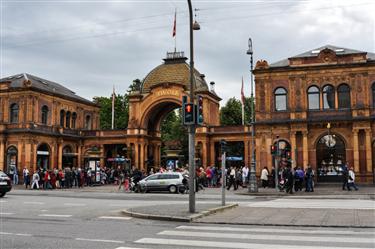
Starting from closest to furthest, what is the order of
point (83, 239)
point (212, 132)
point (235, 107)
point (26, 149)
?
point (83, 239) → point (26, 149) → point (212, 132) → point (235, 107)

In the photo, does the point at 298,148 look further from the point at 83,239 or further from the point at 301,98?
Result: the point at 83,239

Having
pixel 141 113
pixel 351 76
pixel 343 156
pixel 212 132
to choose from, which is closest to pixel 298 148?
pixel 343 156

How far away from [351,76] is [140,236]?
1267 inches

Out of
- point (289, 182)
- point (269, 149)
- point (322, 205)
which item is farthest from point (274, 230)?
point (269, 149)

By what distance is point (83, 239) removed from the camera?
10227 mm

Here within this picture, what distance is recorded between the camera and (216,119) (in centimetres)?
5719

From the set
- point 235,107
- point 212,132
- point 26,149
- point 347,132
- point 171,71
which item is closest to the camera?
point 347,132

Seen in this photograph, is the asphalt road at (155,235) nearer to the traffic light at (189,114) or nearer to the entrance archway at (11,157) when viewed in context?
the traffic light at (189,114)

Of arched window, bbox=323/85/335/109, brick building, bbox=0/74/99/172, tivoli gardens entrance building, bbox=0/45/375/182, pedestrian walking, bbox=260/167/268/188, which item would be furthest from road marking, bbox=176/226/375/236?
brick building, bbox=0/74/99/172

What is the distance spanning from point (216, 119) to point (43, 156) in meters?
21.6

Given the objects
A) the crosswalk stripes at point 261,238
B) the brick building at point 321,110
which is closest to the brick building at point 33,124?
the brick building at point 321,110

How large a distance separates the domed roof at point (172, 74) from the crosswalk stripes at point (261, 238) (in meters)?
42.2

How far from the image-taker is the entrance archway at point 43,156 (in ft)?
168

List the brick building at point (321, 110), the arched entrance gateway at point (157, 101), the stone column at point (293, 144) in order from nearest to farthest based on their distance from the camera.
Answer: the brick building at point (321, 110) → the stone column at point (293, 144) → the arched entrance gateway at point (157, 101)
